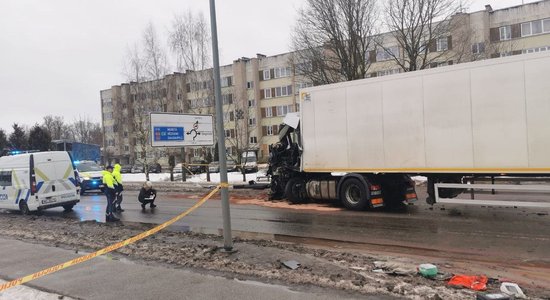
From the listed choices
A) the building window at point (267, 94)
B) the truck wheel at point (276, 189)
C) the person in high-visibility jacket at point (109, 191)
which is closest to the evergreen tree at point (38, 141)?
the building window at point (267, 94)

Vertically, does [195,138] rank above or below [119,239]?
above

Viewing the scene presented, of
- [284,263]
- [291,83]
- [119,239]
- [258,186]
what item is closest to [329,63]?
[258,186]

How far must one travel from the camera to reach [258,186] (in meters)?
20.0

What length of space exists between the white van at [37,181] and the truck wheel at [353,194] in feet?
31.4

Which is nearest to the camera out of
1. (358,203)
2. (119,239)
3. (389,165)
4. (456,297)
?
(456,297)

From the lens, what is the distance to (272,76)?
66.2 metres

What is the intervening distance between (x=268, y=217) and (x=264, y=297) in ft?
25.1

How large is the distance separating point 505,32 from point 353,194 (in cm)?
4175

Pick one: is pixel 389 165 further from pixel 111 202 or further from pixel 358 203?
pixel 111 202

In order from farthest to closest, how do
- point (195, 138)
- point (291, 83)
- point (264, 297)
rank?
point (291, 83), point (195, 138), point (264, 297)

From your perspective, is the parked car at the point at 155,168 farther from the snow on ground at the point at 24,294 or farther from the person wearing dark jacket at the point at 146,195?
the snow on ground at the point at 24,294

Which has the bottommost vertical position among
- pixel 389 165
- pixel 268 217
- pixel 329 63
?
pixel 268 217

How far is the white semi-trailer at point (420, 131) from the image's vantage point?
10.0 m

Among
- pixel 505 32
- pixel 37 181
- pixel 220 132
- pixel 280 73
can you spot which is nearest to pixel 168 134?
pixel 37 181
